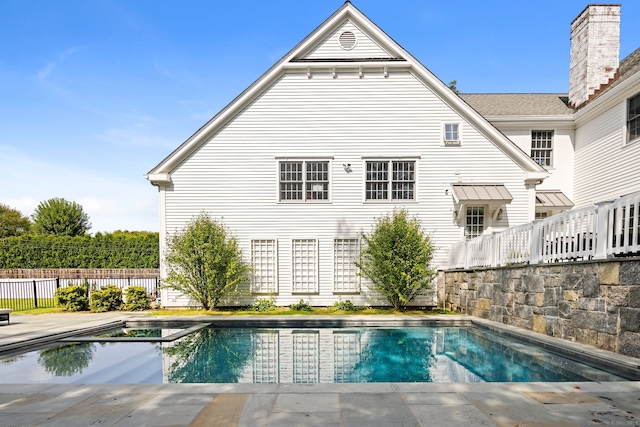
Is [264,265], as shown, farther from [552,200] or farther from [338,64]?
[552,200]

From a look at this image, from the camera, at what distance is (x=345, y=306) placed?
12031 mm

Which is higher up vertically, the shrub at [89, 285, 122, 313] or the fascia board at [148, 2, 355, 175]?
the fascia board at [148, 2, 355, 175]

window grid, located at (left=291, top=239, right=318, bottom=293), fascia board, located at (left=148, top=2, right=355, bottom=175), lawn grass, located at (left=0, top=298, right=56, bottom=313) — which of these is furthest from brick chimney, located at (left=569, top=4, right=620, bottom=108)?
lawn grass, located at (left=0, top=298, right=56, bottom=313)

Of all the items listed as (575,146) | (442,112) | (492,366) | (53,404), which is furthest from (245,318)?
(575,146)

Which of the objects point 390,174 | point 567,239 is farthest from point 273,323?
point 567,239

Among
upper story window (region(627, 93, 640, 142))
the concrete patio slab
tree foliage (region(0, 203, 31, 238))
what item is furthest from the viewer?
tree foliage (region(0, 203, 31, 238))

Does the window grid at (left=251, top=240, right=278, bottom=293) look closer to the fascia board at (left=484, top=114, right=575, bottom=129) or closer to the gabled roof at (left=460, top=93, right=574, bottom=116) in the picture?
the fascia board at (left=484, top=114, right=575, bottom=129)

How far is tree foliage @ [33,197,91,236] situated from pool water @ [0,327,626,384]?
47402mm

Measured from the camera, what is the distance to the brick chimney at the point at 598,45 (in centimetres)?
1320

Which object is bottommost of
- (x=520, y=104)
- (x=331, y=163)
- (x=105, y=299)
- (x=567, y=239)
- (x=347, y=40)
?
(x=105, y=299)

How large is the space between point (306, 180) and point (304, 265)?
344 cm

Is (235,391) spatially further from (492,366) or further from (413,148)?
(413,148)

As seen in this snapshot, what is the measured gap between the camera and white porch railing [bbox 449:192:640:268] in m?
5.47

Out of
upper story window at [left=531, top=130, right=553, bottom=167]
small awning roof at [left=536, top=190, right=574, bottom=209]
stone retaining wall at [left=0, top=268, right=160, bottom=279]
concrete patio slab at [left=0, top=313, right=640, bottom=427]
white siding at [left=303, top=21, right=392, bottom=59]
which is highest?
white siding at [left=303, top=21, right=392, bottom=59]
